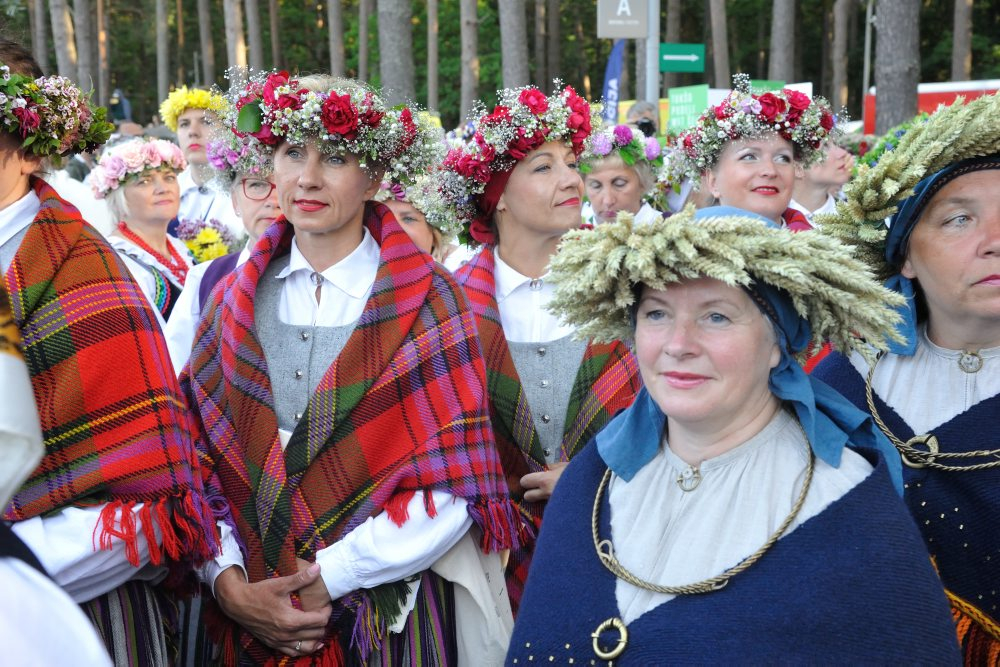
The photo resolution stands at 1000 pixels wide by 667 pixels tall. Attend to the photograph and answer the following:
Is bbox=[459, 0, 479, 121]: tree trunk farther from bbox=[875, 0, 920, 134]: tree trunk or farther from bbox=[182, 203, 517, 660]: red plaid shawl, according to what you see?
bbox=[182, 203, 517, 660]: red plaid shawl

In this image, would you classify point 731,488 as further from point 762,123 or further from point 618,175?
point 618,175

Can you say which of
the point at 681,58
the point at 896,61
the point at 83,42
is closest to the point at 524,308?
the point at 896,61

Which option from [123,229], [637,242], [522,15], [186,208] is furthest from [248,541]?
[522,15]

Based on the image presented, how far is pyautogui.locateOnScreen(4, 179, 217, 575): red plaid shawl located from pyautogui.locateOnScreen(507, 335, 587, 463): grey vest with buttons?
131 cm

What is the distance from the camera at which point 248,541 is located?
3.33 metres

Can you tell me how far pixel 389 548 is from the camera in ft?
10.4

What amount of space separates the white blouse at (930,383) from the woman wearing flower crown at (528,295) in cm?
92

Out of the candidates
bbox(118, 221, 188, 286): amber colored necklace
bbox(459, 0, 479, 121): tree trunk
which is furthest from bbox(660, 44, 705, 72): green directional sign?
bbox(118, 221, 188, 286): amber colored necklace

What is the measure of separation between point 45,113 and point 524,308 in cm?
185

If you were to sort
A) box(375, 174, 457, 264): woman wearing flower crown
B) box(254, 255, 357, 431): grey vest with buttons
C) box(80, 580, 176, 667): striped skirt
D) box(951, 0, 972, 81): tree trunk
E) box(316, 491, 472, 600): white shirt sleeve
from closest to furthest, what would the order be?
1. box(80, 580, 176, 667): striped skirt
2. box(316, 491, 472, 600): white shirt sleeve
3. box(254, 255, 357, 431): grey vest with buttons
4. box(375, 174, 457, 264): woman wearing flower crown
5. box(951, 0, 972, 81): tree trunk

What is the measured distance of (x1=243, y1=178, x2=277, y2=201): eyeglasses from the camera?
5318 millimetres

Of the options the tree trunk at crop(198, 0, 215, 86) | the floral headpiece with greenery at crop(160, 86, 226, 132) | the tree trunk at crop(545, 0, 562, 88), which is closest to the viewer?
the floral headpiece with greenery at crop(160, 86, 226, 132)

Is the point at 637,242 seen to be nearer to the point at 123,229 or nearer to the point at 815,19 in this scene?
the point at 123,229

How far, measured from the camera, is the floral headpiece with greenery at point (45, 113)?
118 inches
